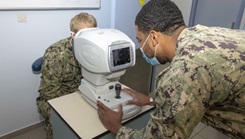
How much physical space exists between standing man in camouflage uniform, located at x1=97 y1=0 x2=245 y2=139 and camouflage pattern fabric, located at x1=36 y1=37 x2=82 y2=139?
3.24 feet

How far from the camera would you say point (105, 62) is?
3.41ft

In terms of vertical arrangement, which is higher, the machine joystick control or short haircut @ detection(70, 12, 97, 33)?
short haircut @ detection(70, 12, 97, 33)

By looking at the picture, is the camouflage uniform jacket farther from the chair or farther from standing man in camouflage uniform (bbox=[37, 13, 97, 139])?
the chair

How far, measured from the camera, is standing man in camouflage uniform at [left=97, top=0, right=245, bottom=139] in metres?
0.65

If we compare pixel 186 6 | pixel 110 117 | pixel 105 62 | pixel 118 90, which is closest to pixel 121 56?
pixel 105 62

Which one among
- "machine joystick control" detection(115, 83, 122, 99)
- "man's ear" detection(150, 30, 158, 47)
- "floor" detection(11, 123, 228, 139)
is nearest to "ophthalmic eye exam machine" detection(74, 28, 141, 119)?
"machine joystick control" detection(115, 83, 122, 99)

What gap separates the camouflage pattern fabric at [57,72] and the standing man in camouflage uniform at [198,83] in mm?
989

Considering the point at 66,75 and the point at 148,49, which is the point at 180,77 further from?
the point at 66,75

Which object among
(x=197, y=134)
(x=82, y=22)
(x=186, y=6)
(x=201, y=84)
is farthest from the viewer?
(x=186, y=6)

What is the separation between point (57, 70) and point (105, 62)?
0.69 metres

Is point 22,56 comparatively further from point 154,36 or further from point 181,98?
point 181,98

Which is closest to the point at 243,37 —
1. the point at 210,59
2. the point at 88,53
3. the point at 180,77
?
the point at 210,59

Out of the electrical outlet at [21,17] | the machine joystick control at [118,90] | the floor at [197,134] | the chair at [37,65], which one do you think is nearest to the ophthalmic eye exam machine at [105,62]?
the machine joystick control at [118,90]

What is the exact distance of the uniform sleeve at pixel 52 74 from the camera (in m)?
1.58
